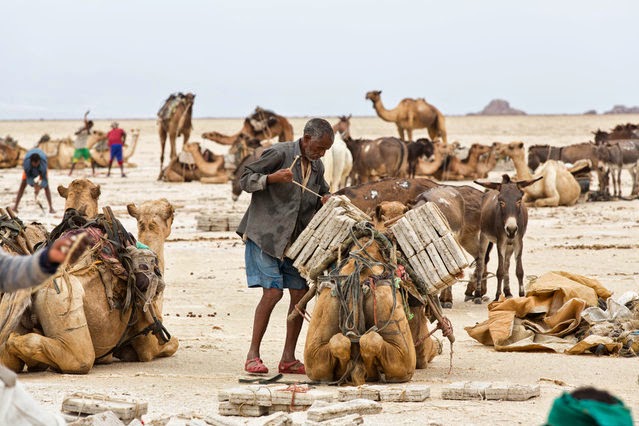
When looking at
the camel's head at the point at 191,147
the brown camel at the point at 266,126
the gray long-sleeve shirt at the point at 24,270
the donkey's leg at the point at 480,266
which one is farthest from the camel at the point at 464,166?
the gray long-sleeve shirt at the point at 24,270

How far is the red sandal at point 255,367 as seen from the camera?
354 inches

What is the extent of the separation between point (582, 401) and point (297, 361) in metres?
5.72

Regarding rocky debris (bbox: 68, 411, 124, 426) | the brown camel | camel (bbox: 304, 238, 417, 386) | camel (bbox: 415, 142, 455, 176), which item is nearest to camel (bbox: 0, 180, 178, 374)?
camel (bbox: 304, 238, 417, 386)

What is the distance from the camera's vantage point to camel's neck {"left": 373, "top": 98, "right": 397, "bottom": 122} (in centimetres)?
4097

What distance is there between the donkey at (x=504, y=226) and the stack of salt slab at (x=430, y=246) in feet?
15.9

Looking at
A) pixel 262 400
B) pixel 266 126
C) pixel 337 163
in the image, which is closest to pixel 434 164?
pixel 266 126

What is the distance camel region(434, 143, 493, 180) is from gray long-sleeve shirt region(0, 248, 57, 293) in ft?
99.4

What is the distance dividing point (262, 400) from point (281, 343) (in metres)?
3.45

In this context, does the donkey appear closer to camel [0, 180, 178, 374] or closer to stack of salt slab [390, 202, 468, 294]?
stack of salt slab [390, 202, 468, 294]

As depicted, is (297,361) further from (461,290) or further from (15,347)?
(461,290)

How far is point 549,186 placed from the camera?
85.8 ft

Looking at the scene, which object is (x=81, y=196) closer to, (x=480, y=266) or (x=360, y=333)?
(x=360, y=333)

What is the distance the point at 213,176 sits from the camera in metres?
34.5

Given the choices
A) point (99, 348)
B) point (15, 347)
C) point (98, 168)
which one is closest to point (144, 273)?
point (99, 348)
